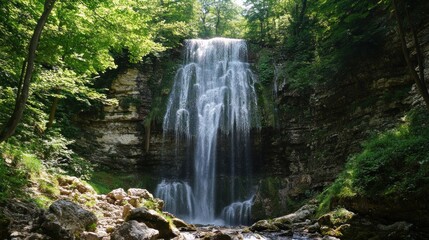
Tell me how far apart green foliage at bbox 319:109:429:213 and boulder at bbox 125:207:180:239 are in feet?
16.5

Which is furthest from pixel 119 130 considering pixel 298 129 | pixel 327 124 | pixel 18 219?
pixel 18 219

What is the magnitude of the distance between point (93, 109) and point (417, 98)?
1566 centimetres

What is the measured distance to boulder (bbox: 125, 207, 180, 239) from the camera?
766 cm

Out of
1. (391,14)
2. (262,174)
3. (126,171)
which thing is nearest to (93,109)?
(126,171)

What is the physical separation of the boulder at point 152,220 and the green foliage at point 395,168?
502cm

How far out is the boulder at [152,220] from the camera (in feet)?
25.1

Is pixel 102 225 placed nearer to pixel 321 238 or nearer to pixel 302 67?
pixel 321 238

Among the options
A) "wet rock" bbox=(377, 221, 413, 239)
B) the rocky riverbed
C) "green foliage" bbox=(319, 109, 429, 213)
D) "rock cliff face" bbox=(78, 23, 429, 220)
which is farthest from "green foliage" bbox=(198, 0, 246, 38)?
"wet rock" bbox=(377, 221, 413, 239)

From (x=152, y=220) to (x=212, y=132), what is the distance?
34.0 feet

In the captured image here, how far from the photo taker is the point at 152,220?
7738 mm

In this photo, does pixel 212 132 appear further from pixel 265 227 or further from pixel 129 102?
pixel 265 227

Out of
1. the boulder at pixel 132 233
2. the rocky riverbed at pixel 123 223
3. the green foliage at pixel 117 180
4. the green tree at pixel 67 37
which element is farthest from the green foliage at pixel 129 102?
the boulder at pixel 132 233

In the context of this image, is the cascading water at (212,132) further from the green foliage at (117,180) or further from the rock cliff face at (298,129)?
the green foliage at (117,180)

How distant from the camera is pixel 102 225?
714cm
